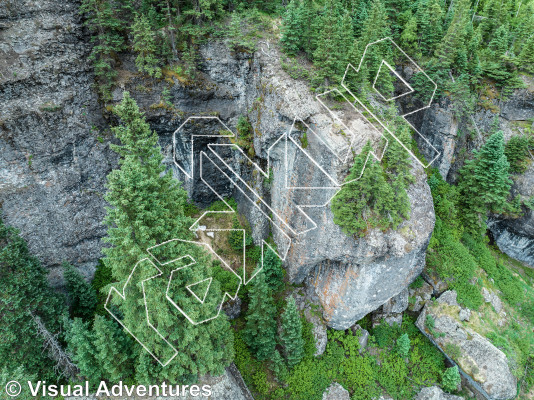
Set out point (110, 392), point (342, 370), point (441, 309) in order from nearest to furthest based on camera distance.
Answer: point (110, 392) → point (342, 370) → point (441, 309)

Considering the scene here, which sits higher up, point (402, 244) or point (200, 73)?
point (200, 73)

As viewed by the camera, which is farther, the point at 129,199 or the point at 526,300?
the point at 526,300

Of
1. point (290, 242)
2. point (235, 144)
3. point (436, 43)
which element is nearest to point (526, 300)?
point (290, 242)

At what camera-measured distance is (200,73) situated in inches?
1013

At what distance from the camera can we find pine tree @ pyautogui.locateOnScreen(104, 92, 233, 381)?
12656mm

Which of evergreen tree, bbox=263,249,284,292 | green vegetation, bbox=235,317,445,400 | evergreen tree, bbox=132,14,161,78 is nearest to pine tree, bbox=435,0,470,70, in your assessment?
evergreen tree, bbox=263,249,284,292

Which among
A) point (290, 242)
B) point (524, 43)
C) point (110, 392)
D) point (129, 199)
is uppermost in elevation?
point (524, 43)

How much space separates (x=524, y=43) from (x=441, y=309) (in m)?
25.7

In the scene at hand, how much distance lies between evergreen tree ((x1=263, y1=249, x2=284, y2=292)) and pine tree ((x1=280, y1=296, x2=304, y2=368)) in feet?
7.81

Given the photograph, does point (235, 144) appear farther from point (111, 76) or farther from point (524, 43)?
point (524, 43)

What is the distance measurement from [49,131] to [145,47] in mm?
9287

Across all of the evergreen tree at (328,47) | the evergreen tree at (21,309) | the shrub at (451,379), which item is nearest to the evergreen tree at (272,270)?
the evergreen tree at (328,47)

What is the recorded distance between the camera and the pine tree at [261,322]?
797 inches

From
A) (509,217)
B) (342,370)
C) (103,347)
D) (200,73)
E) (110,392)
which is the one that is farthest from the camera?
(509,217)
